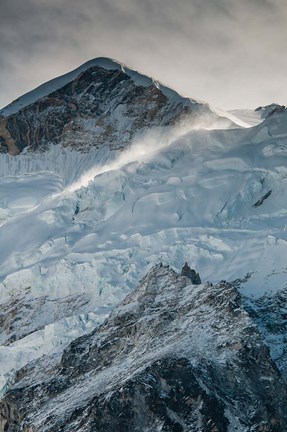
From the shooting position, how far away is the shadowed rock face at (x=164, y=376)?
100 meters

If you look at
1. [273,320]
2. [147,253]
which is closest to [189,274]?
[273,320]

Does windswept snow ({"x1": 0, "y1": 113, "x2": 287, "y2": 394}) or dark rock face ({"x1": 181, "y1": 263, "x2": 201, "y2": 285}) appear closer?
dark rock face ({"x1": 181, "y1": 263, "x2": 201, "y2": 285})

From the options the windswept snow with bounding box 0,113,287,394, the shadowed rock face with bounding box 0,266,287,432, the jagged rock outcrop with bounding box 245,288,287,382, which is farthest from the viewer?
the windswept snow with bounding box 0,113,287,394

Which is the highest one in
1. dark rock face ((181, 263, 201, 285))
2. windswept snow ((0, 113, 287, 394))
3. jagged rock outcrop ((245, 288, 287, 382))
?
dark rock face ((181, 263, 201, 285))

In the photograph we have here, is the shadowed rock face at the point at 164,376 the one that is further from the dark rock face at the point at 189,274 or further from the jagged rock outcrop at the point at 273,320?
the dark rock face at the point at 189,274

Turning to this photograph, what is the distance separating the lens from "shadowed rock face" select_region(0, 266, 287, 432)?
100 metres

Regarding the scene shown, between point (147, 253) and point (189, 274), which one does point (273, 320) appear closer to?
point (189, 274)

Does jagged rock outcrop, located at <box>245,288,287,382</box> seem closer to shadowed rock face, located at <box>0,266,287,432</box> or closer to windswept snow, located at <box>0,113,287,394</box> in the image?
shadowed rock face, located at <box>0,266,287,432</box>

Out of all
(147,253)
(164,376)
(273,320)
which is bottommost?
(147,253)

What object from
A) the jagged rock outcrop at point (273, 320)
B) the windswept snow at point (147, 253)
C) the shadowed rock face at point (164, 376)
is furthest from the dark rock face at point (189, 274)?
the jagged rock outcrop at point (273, 320)

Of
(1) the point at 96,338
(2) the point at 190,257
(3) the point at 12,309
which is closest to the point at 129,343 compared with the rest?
(1) the point at 96,338

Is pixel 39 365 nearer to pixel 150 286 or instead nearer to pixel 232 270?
pixel 150 286

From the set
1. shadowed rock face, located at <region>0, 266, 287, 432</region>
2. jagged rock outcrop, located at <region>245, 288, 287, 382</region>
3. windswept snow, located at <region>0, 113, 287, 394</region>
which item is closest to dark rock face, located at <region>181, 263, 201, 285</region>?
windswept snow, located at <region>0, 113, 287, 394</region>

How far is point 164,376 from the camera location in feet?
336
